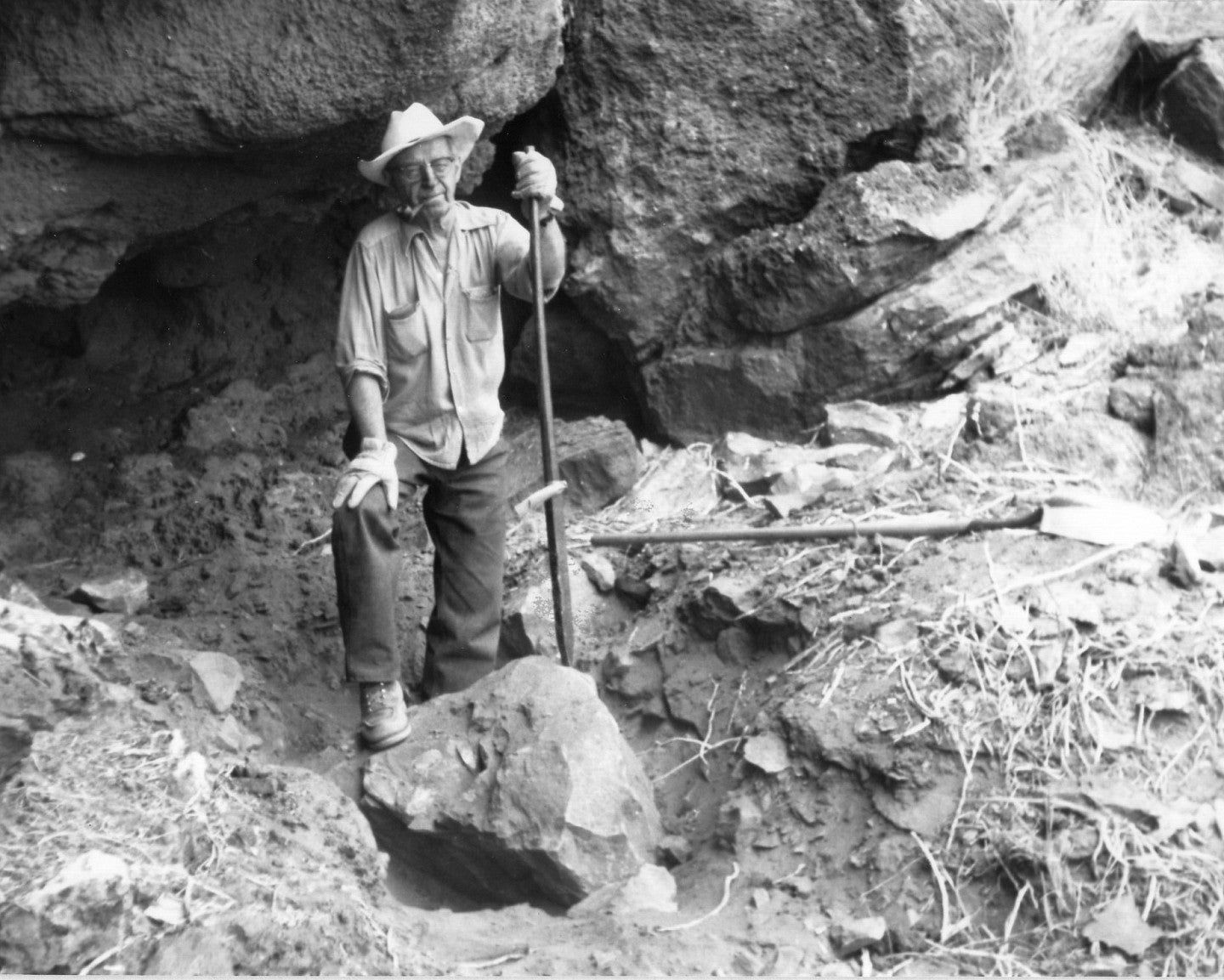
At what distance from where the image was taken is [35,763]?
10.0 feet

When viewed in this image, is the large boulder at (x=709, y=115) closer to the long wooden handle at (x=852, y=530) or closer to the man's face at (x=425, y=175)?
the long wooden handle at (x=852, y=530)

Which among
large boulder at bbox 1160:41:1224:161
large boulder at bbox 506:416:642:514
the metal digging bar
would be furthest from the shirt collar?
large boulder at bbox 1160:41:1224:161

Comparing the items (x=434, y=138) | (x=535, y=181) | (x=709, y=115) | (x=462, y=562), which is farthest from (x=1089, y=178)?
(x=462, y=562)

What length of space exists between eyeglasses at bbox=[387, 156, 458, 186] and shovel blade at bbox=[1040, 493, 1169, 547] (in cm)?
194

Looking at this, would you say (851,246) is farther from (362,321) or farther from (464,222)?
(362,321)

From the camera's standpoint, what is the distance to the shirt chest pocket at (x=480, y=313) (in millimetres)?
4281

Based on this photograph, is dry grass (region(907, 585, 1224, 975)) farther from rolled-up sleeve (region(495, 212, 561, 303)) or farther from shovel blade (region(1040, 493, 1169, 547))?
rolled-up sleeve (region(495, 212, 561, 303))

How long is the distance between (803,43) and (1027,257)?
1181 mm

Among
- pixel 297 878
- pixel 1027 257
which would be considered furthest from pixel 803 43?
pixel 297 878

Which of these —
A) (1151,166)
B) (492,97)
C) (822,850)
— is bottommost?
(822,850)

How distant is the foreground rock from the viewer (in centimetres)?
358

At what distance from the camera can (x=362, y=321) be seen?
4188 mm

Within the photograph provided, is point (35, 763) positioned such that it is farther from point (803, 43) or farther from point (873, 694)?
point (803, 43)

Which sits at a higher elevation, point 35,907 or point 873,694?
point 35,907
